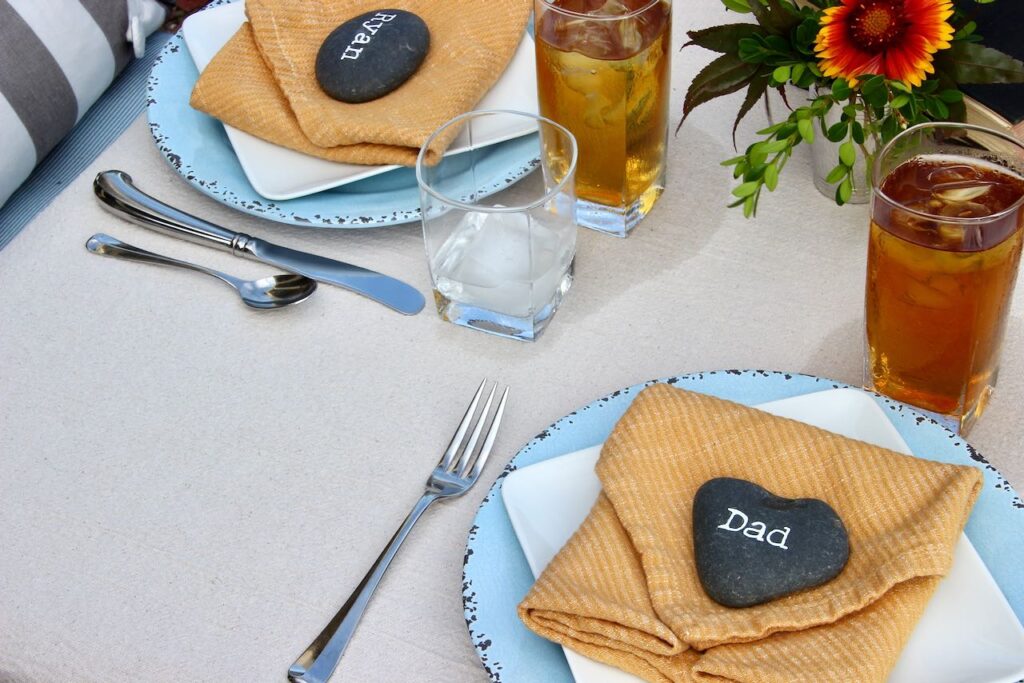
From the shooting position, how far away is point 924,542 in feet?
1.89

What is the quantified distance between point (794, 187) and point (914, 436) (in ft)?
1.00

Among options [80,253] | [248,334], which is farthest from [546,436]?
[80,253]

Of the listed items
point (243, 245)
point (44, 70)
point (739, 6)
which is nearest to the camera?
point (739, 6)

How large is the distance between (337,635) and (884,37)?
1.65ft

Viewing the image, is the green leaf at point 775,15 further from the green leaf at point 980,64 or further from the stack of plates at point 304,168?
the stack of plates at point 304,168

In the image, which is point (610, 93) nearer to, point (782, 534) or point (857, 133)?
point (857, 133)

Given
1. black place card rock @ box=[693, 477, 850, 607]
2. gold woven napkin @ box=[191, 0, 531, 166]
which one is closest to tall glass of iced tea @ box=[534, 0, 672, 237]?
gold woven napkin @ box=[191, 0, 531, 166]

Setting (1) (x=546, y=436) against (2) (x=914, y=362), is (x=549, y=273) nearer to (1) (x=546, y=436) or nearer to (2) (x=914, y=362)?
(1) (x=546, y=436)

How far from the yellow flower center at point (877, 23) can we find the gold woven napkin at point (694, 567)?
0.26 m

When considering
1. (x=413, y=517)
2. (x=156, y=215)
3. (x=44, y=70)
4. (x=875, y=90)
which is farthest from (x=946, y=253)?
(x=44, y=70)

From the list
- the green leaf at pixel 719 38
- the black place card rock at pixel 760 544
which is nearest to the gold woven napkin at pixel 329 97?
the green leaf at pixel 719 38

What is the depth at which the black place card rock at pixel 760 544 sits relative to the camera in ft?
1.87

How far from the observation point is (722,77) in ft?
2.77

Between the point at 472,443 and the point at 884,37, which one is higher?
the point at 884,37
